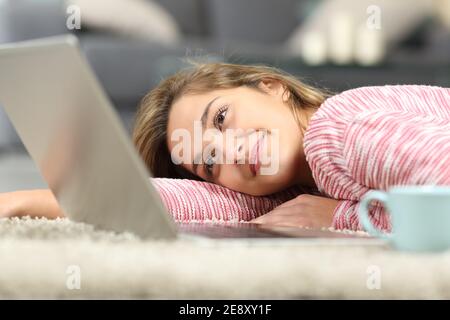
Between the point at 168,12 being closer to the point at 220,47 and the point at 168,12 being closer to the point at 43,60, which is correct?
the point at 220,47

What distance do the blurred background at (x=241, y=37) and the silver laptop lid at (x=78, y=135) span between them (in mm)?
1742

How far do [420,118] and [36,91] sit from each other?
1.72 ft

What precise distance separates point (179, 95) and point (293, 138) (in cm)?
26

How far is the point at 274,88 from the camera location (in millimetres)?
1448

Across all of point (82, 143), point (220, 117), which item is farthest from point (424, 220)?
point (220, 117)

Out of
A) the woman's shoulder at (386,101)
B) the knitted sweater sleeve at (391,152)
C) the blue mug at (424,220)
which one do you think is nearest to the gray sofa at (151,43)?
the woman's shoulder at (386,101)

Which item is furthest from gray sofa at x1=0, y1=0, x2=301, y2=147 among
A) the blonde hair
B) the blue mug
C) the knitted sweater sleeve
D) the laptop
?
the blue mug

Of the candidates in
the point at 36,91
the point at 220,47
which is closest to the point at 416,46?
the point at 220,47

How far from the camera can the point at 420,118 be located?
1.08 m

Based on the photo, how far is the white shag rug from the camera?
677mm

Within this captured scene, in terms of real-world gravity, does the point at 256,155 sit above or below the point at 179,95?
below

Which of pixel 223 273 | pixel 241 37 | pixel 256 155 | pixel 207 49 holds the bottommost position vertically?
pixel 223 273

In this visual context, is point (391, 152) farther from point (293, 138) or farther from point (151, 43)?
point (151, 43)

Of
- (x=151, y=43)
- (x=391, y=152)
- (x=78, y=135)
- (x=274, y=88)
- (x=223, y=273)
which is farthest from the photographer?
(x=151, y=43)
